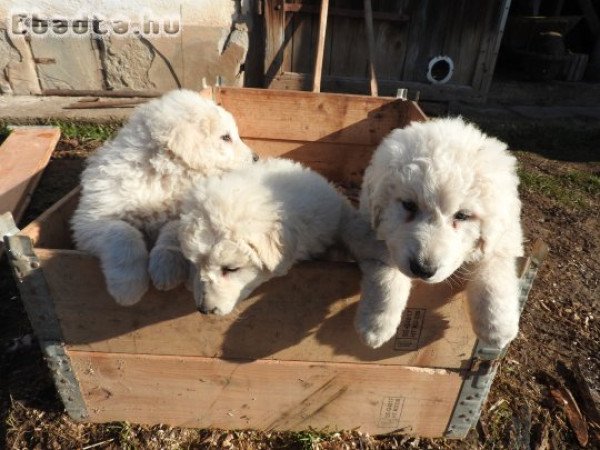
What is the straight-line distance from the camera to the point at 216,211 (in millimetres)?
1905

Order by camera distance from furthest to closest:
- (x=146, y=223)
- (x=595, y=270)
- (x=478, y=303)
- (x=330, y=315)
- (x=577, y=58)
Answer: (x=577, y=58) < (x=595, y=270) < (x=146, y=223) < (x=330, y=315) < (x=478, y=303)

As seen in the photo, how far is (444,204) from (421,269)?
0.28m

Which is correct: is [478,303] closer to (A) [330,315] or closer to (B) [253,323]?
(A) [330,315]

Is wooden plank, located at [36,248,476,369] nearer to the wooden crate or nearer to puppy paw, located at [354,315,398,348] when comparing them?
the wooden crate

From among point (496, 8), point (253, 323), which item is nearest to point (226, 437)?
point (253, 323)

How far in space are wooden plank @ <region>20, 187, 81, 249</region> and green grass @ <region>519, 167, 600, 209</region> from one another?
5.02 metres

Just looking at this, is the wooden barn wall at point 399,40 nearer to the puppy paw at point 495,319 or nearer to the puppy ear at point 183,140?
the puppy ear at point 183,140

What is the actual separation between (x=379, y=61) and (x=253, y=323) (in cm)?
676

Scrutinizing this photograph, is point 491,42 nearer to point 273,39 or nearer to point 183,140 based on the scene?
point 273,39

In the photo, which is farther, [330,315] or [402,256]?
[330,315]

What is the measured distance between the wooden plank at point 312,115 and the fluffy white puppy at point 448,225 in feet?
7.14

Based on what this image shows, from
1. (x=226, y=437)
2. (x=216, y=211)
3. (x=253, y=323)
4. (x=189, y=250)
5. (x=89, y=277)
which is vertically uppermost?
(x=216, y=211)

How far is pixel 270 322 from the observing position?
7.26 feet

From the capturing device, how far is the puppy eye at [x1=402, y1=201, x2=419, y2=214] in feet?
6.38
